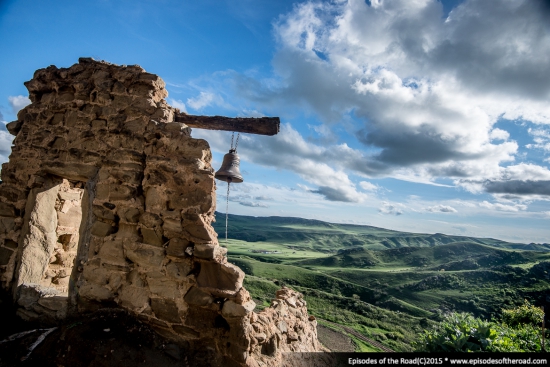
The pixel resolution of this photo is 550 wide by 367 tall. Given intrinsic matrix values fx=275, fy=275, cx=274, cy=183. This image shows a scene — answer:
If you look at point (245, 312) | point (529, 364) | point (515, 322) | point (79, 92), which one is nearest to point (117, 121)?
point (79, 92)

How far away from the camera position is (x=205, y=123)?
4695 millimetres

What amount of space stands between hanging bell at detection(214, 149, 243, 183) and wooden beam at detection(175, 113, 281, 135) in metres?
0.68

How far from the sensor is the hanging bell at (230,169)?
4.95 m

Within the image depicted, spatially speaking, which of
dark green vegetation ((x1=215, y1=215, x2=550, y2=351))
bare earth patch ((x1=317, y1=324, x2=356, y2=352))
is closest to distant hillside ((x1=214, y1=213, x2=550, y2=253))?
dark green vegetation ((x1=215, y1=215, x2=550, y2=351))

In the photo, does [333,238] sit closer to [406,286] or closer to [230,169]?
[406,286]

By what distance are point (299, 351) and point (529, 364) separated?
3.60 metres

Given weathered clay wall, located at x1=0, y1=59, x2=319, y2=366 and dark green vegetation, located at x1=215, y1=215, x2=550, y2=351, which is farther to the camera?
dark green vegetation, located at x1=215, y1=215, x2=550, y2=351

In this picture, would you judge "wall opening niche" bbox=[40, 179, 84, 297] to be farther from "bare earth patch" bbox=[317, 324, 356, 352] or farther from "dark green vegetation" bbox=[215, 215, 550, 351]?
"bare earth patch" bbox=[317, 324, 356, 352]

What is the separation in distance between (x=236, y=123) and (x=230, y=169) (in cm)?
92

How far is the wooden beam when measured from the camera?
14.3 ft

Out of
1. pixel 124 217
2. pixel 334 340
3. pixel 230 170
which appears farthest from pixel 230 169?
pixel 334 340

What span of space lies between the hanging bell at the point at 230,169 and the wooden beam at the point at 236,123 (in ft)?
2.22

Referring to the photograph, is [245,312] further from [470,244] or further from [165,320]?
[470,244]

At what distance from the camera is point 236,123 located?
4500 millimetres
